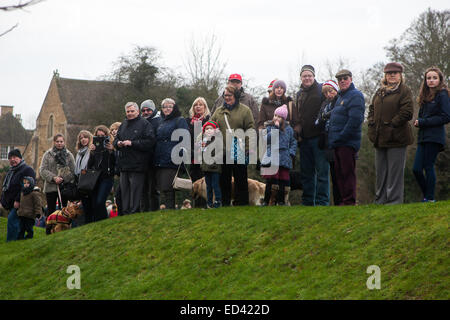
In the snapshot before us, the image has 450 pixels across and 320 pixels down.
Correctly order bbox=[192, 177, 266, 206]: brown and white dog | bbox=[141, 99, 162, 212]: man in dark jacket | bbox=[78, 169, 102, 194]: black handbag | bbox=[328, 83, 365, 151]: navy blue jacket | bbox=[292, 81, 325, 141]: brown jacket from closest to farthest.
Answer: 1. bbox=[328, 83, 365, 151]: navy blue jacket
2. bbox=[292, 81, 325, 141]: brown jacket
3. bbox=[192, 177, 266, 206]: brown and white dog
4. bbox=[141, 99, 162, 212]: man in dark jacket
5. bbox=[78, 169, 102, 194]: black handbag

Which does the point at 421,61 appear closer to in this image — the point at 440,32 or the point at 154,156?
the point at 440,32

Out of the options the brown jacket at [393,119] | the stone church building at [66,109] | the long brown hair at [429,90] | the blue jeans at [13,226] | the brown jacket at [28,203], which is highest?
the stone church building at [66,109]

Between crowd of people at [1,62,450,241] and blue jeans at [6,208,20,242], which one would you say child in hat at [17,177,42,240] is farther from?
blue jeans at [6,208,20,242]

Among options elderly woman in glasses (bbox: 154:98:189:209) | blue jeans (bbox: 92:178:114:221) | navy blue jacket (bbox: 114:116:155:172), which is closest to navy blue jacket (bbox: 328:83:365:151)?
elderly woman in glasses (bbox: 154:98:189:209)

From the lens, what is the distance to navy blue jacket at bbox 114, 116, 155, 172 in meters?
14.0

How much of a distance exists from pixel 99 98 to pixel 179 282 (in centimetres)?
4514

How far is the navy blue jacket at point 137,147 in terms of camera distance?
14.0 m

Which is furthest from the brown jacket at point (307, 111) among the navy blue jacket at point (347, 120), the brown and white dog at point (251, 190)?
the brown and white dog at point (251, 190)

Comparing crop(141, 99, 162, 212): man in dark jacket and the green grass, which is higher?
crop(141, 99, 162, 212): man in dark jacket

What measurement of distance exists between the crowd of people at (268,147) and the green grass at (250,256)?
2.50 feet

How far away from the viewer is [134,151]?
1410 cm

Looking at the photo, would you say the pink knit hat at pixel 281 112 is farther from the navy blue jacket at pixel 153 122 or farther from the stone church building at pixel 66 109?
the stone church building at pixel 66 109

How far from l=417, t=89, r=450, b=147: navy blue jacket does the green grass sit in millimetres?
1330

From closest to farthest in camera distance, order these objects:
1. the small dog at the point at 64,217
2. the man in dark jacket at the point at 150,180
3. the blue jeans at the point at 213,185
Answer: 1. the blue jeans at the point at 213,185
2. the man in dark jacket at the point at 150,180
3. the small dog at the point at 64,217
